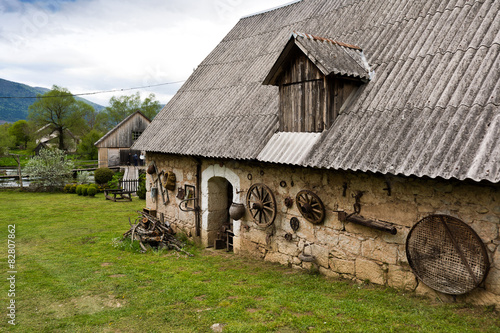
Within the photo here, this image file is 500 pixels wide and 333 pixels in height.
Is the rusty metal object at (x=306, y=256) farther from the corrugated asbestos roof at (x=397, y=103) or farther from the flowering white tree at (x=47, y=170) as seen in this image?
the flowering white tree at (x=47, y=170)

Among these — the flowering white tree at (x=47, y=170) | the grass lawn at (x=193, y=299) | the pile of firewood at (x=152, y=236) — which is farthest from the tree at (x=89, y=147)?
the pile of firewood at (x=152, y=236)

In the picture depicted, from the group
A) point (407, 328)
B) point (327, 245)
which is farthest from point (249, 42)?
point (407, 328)

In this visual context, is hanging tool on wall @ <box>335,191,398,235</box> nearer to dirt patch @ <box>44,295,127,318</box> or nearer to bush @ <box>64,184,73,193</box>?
dirt patch @ <box>44,295,127,318</box>

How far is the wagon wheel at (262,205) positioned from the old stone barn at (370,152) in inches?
1.3

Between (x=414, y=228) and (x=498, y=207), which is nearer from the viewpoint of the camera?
(x=498, y=207)

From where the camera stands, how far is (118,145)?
102 feet

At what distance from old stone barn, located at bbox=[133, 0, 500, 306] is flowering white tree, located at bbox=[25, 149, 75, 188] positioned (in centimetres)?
1641

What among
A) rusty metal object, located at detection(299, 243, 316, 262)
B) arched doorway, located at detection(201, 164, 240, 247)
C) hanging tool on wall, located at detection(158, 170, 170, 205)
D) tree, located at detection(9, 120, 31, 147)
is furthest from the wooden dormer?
tree, located at detection(9, 120, 31, 147)

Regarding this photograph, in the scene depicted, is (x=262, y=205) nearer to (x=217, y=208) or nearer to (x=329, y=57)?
Answer: (x=217, y=208)

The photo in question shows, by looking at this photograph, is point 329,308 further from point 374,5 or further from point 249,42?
point 249,42

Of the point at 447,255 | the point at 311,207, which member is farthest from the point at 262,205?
the point at 447,255

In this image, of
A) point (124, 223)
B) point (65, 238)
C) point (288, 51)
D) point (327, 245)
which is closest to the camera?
point (327, 245)

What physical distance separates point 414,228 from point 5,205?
1862cm

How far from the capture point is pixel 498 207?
14.2ft
